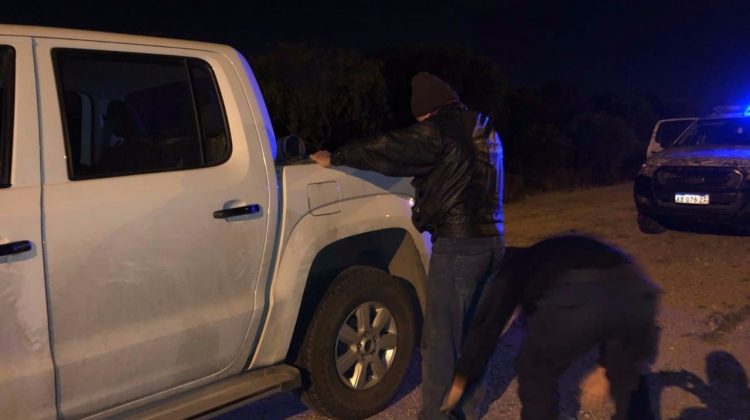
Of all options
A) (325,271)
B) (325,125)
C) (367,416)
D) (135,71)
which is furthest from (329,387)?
(325,125)

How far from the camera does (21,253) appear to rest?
8.32 ft

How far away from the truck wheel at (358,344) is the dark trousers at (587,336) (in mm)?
1218

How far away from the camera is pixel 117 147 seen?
301cm

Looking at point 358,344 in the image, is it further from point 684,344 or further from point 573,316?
point 684,344

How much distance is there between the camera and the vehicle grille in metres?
8.50

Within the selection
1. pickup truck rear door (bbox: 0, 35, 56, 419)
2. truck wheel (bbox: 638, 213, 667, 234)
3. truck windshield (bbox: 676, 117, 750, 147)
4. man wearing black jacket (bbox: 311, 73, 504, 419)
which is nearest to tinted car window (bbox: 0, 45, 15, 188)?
pickup truck rear door (bbox: 0, 35, 56, 419)

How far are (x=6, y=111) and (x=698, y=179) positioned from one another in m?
8.31

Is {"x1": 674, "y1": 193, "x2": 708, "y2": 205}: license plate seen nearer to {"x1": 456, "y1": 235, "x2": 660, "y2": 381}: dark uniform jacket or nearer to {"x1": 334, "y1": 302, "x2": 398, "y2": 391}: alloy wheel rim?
{"x1": 334, "y1": 302, "x2": 398, "y2": 391}: alloy wheel rim

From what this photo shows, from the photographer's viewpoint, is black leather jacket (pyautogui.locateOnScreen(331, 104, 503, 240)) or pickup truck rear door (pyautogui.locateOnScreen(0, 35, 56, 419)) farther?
black leather jacket (pyautogui.locateOnScreen(331, 104, 503, 240))

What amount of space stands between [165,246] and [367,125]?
11640mm

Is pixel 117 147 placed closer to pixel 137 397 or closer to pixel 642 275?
pixel 137 397

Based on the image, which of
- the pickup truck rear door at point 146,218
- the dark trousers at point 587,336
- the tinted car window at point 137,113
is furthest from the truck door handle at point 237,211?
the dark trousers at point 587,336

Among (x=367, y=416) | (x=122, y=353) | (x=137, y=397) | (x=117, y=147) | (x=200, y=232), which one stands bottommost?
(x=367, y=416)

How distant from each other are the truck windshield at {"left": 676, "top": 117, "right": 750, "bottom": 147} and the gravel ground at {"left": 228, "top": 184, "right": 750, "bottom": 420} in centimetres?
129
